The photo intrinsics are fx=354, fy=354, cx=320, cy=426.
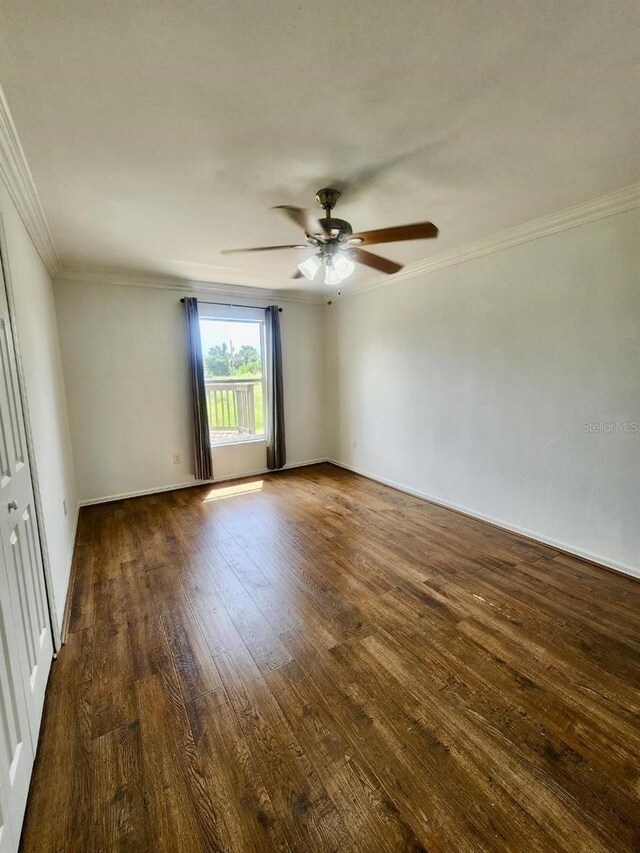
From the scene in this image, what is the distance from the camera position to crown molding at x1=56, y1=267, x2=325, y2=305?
3.61 m

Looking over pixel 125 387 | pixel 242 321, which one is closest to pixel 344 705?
pixel 125 387

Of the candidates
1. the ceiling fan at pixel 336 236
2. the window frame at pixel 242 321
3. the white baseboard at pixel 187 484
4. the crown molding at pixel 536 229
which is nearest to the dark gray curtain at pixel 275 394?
the window frame at pixel 242 321

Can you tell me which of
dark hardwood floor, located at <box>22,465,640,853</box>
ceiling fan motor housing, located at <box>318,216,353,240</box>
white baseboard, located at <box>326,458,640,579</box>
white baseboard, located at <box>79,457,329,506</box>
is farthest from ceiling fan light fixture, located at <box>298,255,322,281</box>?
white baseboard, located at <box>79,457,329,506</box>

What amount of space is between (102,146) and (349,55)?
1.21 m

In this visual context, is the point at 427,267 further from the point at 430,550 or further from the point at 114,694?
the point at 114,694

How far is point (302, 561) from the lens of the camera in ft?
8.75

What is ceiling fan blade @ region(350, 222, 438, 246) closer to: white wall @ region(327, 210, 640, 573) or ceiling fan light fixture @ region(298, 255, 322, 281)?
ceiling fan light fixture @ region(298, 255, 322, 281)

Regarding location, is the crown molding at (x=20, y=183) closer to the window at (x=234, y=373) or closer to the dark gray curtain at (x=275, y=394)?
the window at (x=234, y=373)

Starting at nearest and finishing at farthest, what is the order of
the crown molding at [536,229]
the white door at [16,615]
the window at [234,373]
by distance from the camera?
the white door at [16,615] → the crown molding at [536,229] → the window at [234,373]

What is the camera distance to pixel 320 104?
56.9 inches

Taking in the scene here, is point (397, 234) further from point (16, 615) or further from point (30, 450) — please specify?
point (16, 615)

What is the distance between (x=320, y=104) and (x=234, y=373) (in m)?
3.55

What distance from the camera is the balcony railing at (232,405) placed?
183 inches

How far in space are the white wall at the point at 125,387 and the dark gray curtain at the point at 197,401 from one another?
13cm
